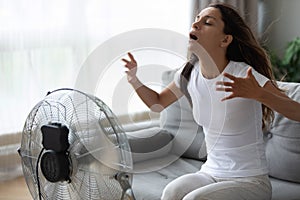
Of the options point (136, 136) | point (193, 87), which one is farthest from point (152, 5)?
point (193, 87)

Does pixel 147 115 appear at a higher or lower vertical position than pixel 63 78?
lower

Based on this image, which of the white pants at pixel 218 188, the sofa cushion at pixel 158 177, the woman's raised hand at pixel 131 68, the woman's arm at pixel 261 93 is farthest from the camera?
the sofa cushion at pixel 158 177

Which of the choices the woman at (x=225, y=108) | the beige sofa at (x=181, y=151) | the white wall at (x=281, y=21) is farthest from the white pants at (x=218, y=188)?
the white wall at (x=281, y=21)

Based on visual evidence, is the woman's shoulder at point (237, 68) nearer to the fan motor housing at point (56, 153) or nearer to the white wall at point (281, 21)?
the fan motor housing at point (56, 153)

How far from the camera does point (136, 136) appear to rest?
98.0 inches

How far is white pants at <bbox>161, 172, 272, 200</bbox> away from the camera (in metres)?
1.74

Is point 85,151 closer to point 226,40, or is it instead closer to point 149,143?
point 226,40

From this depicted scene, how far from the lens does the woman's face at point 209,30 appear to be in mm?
1908

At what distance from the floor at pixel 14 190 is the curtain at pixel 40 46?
0.06 m

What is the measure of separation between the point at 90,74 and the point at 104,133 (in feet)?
7.85

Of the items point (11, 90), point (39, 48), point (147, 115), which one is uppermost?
point (39, 48)

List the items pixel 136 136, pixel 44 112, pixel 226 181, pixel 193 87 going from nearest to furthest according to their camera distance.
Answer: pixel 44 112, pixel 226 181, pixel 193 87, pixel 136 136

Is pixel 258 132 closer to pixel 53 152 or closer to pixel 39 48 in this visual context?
pixel 53 152

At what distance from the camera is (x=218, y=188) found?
1.75 metres
